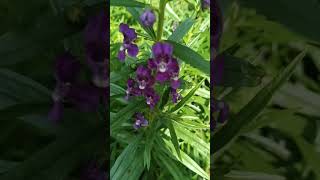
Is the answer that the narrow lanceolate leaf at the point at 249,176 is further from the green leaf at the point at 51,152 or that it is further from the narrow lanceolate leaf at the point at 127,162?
the narrow lanceolate leaf at the point at 127,162

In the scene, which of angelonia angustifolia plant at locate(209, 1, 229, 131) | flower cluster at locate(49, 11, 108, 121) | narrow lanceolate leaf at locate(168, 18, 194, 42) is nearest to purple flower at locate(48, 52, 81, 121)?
flower cluster at locate(49, 11, 108, 121)

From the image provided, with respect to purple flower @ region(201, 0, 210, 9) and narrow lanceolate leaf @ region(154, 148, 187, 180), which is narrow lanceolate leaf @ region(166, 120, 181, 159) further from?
purple flower @ region(201, 0, 210, 9)

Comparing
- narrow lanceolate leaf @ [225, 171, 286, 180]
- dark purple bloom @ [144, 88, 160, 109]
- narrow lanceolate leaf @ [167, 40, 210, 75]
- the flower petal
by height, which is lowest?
narrow lanceolate leaf @ [225, 171, 286, 180]

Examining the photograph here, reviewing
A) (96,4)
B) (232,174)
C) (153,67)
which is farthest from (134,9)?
(232,174)

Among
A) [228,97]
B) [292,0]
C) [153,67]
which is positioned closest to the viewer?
[292,0]

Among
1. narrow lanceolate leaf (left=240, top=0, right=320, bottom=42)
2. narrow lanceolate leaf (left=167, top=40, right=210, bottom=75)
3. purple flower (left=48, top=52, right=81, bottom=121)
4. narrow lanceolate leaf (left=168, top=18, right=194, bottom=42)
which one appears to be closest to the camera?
narrow lanceolate leaf (left=240, top=0, right=320, bottom=42)

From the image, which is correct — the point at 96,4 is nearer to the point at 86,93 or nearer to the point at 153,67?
the point at 86,93
